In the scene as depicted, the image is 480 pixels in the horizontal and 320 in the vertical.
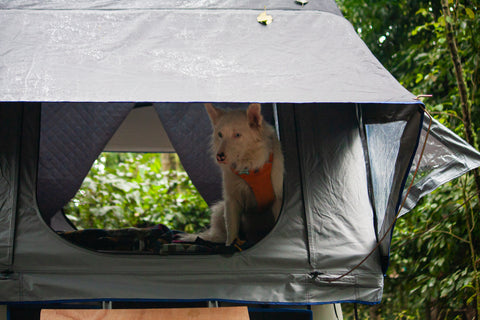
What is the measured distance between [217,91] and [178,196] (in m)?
3.73

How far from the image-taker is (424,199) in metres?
3.81

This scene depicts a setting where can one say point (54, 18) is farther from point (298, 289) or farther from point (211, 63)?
point (298, 289)

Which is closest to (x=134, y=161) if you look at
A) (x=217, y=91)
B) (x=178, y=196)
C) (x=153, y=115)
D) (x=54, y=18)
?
(x=178, y=196)

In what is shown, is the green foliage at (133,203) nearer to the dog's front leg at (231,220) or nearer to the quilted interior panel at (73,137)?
the quilted interior panel at (73,137)

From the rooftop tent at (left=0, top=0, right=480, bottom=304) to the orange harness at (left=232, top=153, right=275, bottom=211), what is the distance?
0.23 meters

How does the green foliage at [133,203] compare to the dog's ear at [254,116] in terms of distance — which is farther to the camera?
the green foliage at [133,203]

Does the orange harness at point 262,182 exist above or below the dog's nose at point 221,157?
below

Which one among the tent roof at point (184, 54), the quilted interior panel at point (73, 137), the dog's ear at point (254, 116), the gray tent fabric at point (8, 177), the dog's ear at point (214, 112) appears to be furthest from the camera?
the quilted interior panel at point (73, 137)

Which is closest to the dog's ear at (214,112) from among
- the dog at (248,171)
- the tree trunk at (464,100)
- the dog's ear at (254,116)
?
the dog at (248,171)

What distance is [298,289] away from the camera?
2.16 meters

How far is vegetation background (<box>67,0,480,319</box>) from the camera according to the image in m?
3.22

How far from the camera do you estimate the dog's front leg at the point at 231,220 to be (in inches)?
104

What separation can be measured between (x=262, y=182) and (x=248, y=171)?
0.10 meters

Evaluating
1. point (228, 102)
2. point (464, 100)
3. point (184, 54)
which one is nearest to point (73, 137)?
point (184, 54)
